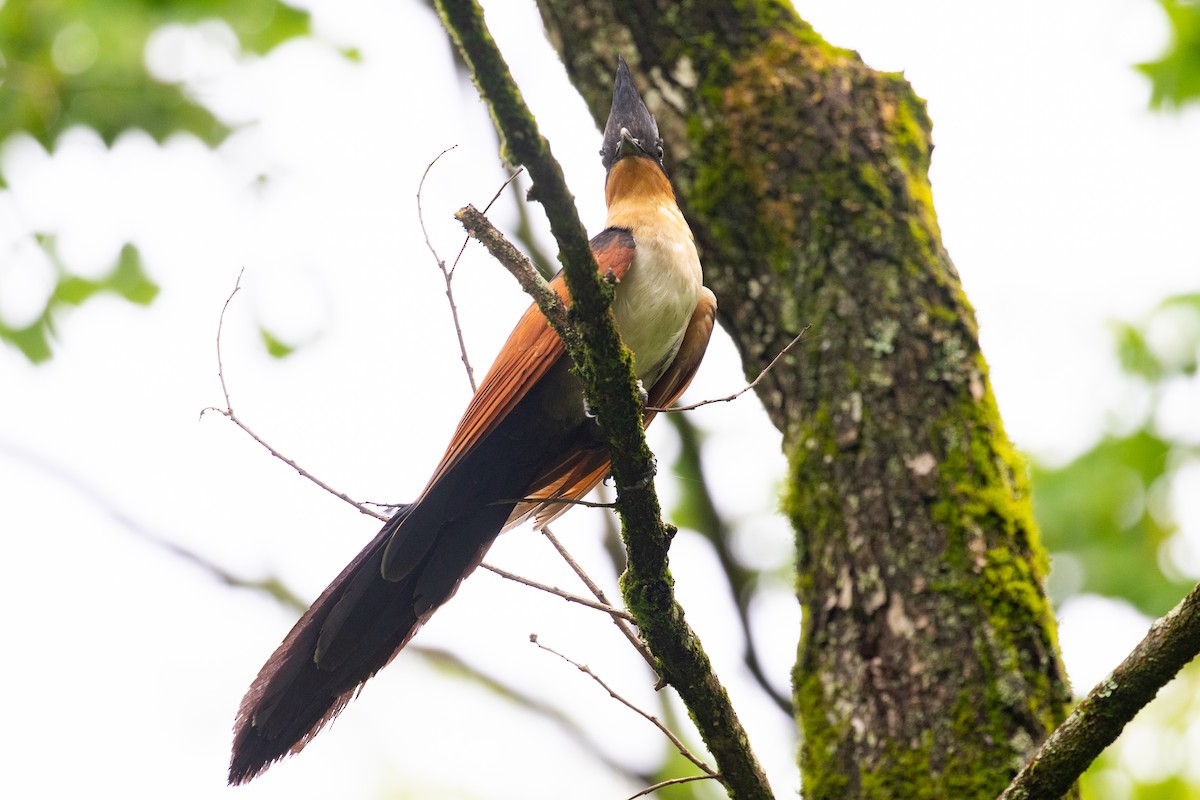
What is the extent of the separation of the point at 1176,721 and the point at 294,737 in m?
4.49

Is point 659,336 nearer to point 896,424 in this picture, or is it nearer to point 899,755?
point 896,424

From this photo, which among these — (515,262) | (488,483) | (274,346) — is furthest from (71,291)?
(515,262)

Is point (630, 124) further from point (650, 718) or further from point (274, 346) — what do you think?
point (274, 346)

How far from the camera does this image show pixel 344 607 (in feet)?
9.14

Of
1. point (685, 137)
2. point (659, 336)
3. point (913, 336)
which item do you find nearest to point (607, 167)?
point (685, 137)

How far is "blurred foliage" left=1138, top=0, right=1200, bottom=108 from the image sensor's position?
14.1ft

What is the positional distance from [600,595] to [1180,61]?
11.5 feet

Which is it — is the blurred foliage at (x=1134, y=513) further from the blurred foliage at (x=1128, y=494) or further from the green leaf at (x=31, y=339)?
the green leaf at (x=31, y=339)

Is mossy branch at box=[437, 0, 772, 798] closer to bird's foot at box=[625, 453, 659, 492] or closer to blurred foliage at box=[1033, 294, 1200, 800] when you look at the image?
bird's foot at box=[625, 453, 659, 492]

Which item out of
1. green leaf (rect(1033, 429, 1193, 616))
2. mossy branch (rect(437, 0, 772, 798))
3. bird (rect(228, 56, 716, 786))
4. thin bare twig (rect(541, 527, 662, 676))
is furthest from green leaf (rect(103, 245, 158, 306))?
green leaf (rect(1033, 429, 1193, 616))

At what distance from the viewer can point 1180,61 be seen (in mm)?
4355

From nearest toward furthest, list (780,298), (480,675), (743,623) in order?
(780,298) → (743,623) → (480,675)

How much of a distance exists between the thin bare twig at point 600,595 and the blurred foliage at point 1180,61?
10.9ft

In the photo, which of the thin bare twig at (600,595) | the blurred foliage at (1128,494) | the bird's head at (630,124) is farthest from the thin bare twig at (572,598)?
the blurred foliage at (1128,494)
